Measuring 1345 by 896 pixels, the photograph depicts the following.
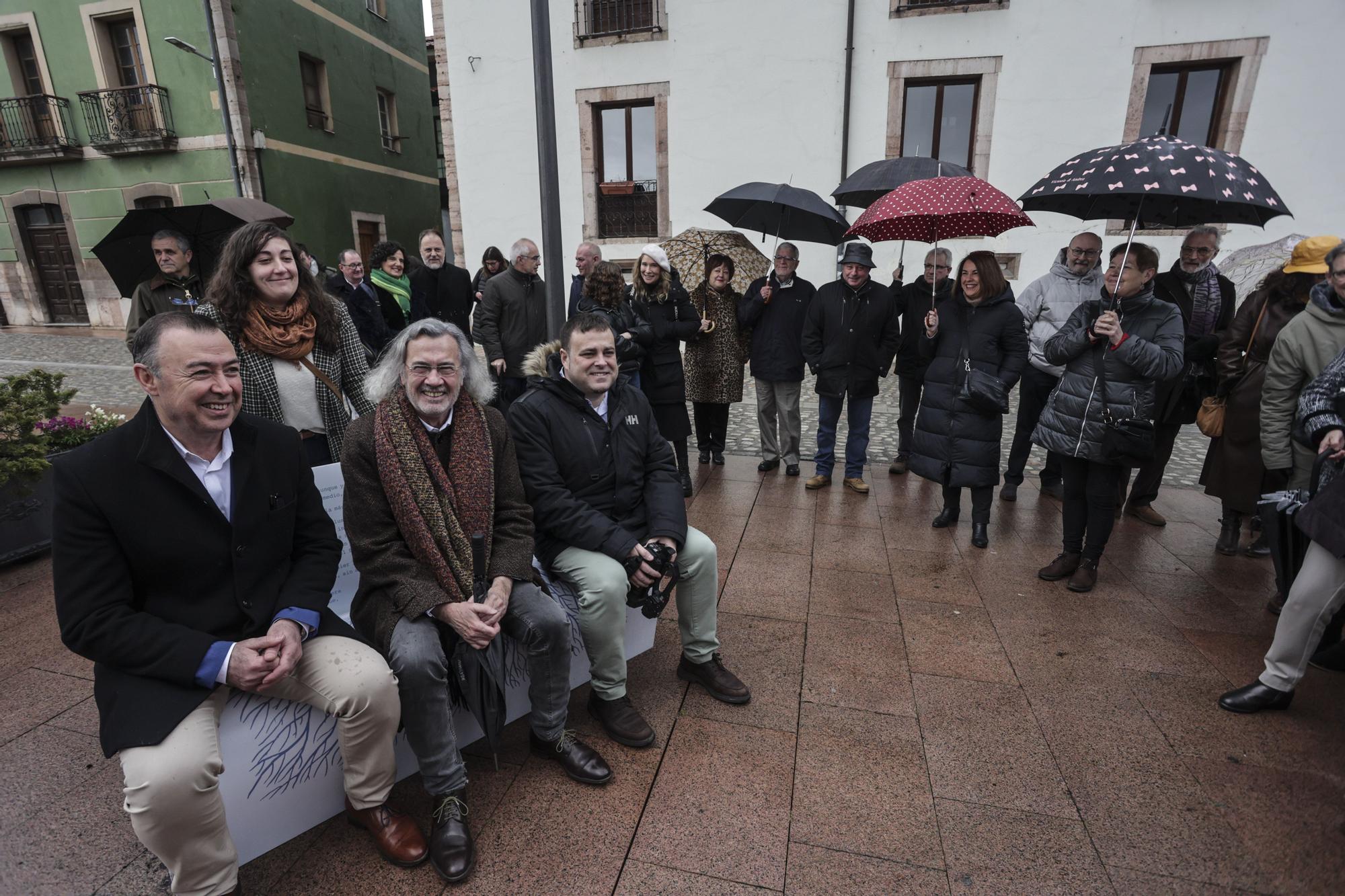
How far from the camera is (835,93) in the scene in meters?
12.0

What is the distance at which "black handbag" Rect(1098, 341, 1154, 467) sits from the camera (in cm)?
371

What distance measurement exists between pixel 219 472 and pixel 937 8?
13.2 m

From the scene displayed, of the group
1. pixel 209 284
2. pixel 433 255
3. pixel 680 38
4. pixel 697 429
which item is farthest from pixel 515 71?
pixel 209 284

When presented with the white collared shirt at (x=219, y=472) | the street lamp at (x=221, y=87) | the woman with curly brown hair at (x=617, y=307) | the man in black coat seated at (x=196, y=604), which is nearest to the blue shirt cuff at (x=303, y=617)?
the man in black coat seated at (x=196, y=604)

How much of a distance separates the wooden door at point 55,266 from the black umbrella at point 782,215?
19483mm

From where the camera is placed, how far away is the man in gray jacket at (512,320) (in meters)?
5.85

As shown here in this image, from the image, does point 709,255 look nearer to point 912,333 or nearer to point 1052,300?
point 912,333

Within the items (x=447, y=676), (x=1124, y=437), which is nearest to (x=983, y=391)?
(x=1124, y=437)

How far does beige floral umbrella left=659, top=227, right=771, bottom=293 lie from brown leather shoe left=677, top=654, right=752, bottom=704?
12.4ft

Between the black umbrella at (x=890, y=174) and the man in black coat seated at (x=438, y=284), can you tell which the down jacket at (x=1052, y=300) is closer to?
the black umbrella at (x=890, y=174)

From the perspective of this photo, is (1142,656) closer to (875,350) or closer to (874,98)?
(875,350)

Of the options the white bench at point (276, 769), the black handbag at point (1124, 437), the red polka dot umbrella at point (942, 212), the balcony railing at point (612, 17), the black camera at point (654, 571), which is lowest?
the white bench at point (276, 769)

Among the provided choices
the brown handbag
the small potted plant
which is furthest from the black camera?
the brown handbag

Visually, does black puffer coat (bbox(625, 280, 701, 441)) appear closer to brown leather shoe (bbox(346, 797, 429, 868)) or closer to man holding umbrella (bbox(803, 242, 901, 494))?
man holding umbrella (bbox(803, 242, 901, 494))
